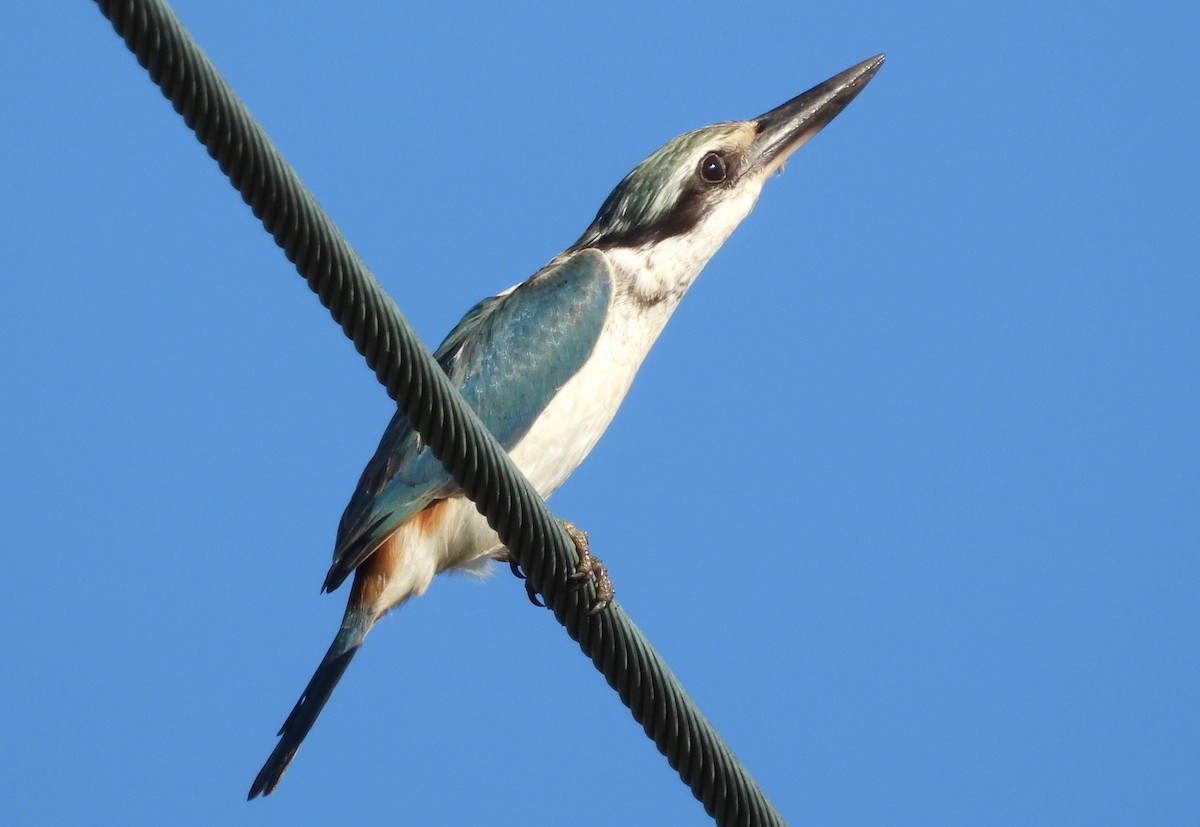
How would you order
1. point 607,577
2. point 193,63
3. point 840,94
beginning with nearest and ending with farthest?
1. point 193,63
2. point 607,577
3. point 840,94

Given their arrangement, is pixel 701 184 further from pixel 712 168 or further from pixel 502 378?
pixel 502 378

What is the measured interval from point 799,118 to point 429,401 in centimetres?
320

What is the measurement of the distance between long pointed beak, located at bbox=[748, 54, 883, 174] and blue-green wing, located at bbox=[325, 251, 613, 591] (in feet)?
2.56

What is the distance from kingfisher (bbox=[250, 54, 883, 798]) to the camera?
15.5ft

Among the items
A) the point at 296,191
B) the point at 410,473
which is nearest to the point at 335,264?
the point at 296,191

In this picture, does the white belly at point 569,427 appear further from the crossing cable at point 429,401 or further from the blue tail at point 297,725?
the crossing cable at point 429,401

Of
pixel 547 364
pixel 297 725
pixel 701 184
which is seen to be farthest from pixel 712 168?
pixel 297 725

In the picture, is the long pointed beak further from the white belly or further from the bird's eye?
the white belly

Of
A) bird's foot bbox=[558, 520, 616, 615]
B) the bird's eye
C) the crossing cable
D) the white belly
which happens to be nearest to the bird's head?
the bird's eye

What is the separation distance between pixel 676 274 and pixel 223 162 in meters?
2.90

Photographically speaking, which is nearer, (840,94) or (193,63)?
(193,63)

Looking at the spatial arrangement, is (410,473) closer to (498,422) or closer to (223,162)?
(498,422)

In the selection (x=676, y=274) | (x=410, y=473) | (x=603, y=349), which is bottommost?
(x=410, y=473)

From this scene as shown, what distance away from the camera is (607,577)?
3697 mm
